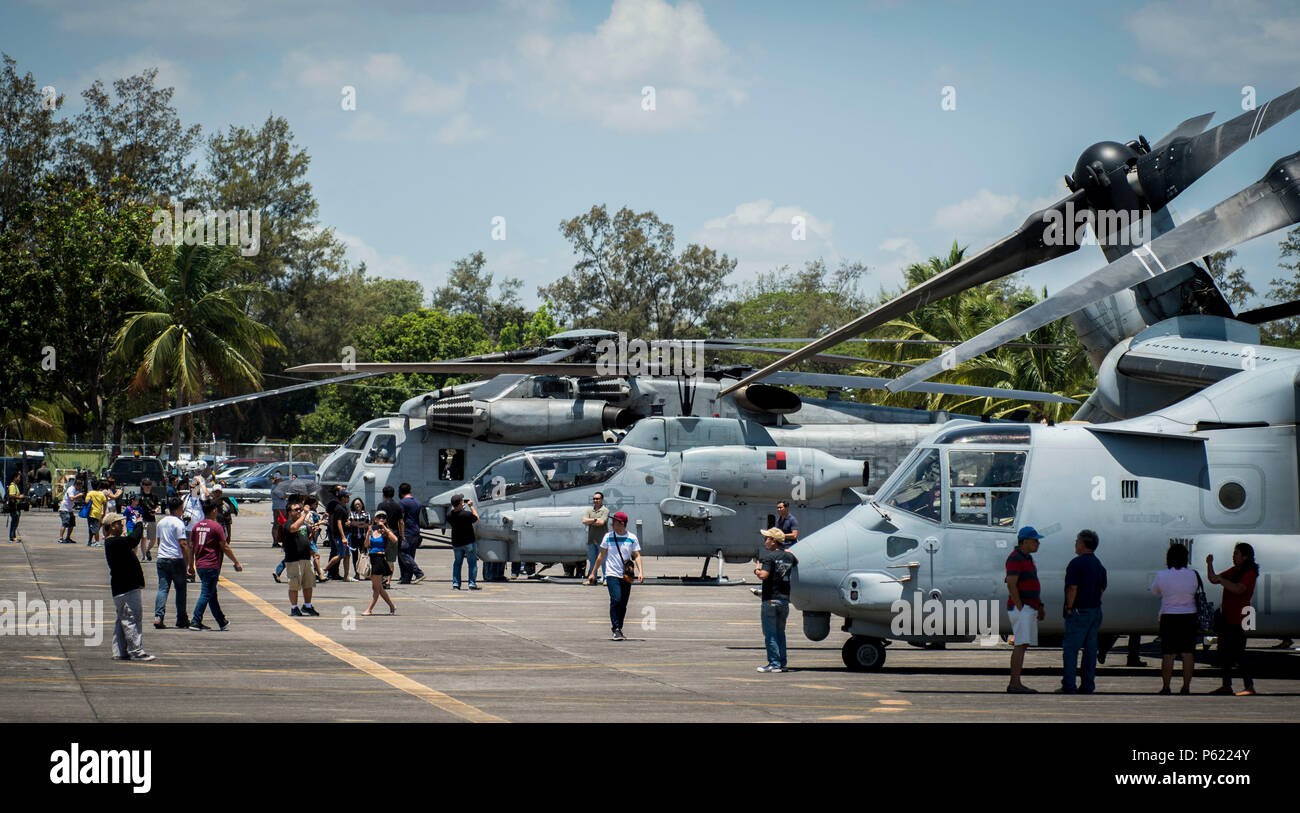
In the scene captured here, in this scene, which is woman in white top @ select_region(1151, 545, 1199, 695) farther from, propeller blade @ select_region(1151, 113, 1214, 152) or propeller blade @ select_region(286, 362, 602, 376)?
propeller blade @ select_region(286, 362, 602, 376)

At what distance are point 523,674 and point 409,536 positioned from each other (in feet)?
39.8

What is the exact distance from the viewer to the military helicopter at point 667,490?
24.8 metres

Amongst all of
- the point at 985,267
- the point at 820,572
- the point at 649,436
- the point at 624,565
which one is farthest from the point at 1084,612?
the point at 649,436

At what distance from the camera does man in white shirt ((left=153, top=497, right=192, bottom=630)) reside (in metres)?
16.7

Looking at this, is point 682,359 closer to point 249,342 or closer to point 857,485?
point 857,485

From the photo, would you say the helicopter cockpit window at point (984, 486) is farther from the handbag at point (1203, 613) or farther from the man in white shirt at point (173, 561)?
the man in white shirt at point (173, 561)

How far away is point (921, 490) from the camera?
14375 millimetres

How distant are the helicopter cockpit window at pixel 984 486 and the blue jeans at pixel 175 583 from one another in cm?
1032

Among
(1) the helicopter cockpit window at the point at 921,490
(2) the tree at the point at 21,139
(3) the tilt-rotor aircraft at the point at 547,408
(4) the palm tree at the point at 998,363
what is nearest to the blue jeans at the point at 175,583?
(3) the tilt-rotor aircraft at the point at 547,408

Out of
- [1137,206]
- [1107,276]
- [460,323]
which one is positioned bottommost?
[1107,276]

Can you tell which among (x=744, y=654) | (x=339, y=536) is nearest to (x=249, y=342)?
(x=339, y=536)

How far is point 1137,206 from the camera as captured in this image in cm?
1602

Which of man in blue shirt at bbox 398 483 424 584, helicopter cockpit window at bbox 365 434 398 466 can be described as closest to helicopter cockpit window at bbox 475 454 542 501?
man in blue shirt at bbox 398 483 424 584

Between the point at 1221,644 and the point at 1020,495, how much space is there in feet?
8.64
